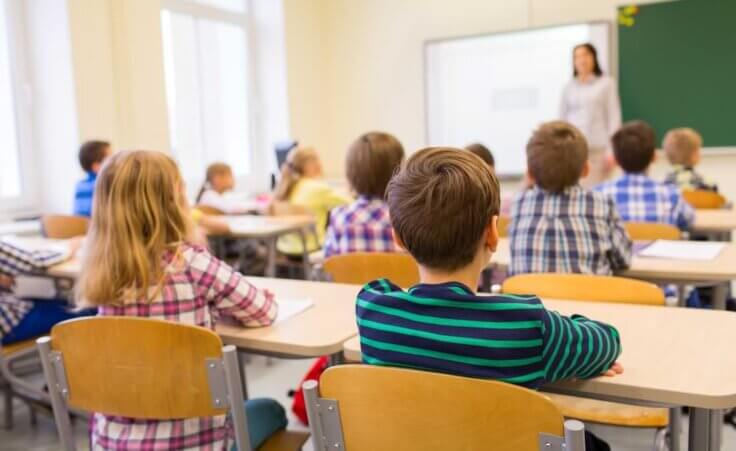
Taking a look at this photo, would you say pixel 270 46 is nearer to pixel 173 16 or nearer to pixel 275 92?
pixel 275 92

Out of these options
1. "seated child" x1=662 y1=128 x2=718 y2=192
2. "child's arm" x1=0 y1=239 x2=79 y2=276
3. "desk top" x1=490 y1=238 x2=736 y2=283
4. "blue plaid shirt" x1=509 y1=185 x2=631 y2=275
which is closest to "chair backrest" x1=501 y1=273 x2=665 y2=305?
"blue plaid shirt" x1=509 y1=185 x2=631 y2=275

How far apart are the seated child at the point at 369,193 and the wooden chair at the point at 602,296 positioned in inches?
33.1

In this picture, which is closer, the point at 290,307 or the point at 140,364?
the point at 140,364

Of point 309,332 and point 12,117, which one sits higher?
point 12,117

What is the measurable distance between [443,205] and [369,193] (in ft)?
5.14

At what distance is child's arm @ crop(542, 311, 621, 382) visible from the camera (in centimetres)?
116

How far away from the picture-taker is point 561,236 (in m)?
2.31

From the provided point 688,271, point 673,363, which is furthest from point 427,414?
point 688,271

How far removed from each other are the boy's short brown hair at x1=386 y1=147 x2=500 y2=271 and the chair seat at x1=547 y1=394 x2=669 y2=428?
78cm

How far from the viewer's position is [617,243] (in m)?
2.33

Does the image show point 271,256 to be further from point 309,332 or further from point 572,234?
point 309,332

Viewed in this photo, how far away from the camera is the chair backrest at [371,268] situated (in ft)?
7.50

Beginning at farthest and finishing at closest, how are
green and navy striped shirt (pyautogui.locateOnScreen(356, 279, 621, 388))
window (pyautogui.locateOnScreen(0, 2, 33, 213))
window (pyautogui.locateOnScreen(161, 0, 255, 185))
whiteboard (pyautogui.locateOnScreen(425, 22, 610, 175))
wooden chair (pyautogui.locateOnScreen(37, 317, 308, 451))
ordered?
whiteboard (pyautogui.locateOnScreen(425, 22, 610, 175)) < window (pyautogui.locateOnScreen(161, 0, 255, 185)) < window (pyautogui.locateOnScreen(0, 2, 33, 213)) < wooden chair (pyautogui.locateOnScreen(37, 317, 308, 451)) < green and navy striped shirt (pyautogui.locateOnScreen(356, 279, 621, 388))

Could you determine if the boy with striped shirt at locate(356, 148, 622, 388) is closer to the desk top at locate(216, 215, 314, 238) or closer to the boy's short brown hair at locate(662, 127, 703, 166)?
the desk top at locate(216, 215, 314, 238)
